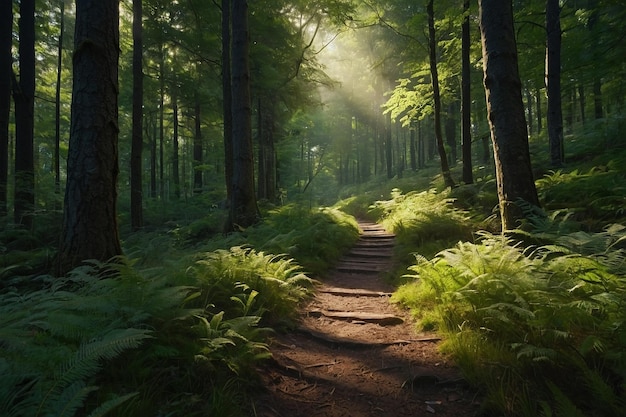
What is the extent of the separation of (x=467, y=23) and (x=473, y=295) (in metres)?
10.5

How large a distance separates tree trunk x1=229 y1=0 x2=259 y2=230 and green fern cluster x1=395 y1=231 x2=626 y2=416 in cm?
646

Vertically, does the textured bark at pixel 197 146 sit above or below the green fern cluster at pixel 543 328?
above

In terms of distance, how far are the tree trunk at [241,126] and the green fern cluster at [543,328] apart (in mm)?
6463

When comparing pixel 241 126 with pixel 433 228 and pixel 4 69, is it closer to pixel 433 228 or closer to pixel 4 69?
pixel 433 228

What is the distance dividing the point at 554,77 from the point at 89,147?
13.7 meters

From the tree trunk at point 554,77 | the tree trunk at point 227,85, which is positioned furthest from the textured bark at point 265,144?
the tree trunk at point 554,77

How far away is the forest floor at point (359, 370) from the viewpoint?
2.76m

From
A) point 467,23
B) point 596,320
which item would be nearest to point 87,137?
point 596,320

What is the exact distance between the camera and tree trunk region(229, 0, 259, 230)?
30.2 ft

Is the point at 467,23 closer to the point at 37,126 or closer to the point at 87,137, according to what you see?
the point at 87,137

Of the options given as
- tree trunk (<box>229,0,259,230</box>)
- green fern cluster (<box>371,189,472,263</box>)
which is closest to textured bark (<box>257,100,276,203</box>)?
tree trunk (<box>229,0,259,230</box>)

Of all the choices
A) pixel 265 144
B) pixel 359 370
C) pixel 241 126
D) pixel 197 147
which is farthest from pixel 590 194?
pixel 197 147

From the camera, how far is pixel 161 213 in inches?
709

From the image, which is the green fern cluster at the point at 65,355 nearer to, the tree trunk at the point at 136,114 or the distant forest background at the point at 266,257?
the distant forest background at the point at 266,257
